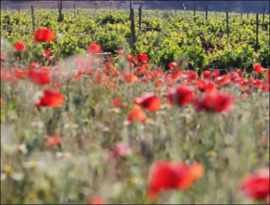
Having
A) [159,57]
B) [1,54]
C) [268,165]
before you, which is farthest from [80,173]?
[159,57]

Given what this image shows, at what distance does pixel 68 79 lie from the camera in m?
2.95

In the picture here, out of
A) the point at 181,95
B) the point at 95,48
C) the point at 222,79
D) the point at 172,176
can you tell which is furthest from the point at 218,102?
the point at 95,48

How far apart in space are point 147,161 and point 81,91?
4.00ft

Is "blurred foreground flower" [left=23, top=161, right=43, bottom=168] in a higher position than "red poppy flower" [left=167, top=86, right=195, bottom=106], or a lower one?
lower

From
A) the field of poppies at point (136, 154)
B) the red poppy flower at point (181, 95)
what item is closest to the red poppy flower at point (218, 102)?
the field of poppies at point (136, 154)

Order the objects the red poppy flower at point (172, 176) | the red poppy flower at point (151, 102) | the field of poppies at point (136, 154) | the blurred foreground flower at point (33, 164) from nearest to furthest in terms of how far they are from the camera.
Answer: the red poppy flower at point (172, 176) < the field of poppies at point (136, 154) < the blurred foreground flower at point (33, 164) < the red poppy flower at point (151, 102)

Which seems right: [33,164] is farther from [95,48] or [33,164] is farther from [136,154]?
[95,48]

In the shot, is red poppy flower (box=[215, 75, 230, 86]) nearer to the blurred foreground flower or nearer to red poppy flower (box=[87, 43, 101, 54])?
red poppy flower (box=[87, 43, 101, 54])

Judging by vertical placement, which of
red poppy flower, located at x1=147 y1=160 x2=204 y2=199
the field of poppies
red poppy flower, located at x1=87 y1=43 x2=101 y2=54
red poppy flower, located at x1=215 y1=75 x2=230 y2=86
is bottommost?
the field of poppies

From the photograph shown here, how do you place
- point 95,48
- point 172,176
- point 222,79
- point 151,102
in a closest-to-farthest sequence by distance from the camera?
point 172,176 < point 151,102 < point 222,79 < point 95,48

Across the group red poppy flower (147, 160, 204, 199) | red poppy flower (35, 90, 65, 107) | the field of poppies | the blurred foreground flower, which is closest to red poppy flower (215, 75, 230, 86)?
the field of poppies

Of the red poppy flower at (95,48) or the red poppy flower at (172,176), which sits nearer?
the red poppy flower at (172,176)

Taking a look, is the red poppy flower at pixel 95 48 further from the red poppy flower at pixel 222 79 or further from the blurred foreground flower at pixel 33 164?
the blurred foreground flower at pixel 33 164

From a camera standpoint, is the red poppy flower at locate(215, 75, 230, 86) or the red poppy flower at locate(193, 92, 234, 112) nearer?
the red poppy flower at locate(193, 92, 234, 112)
